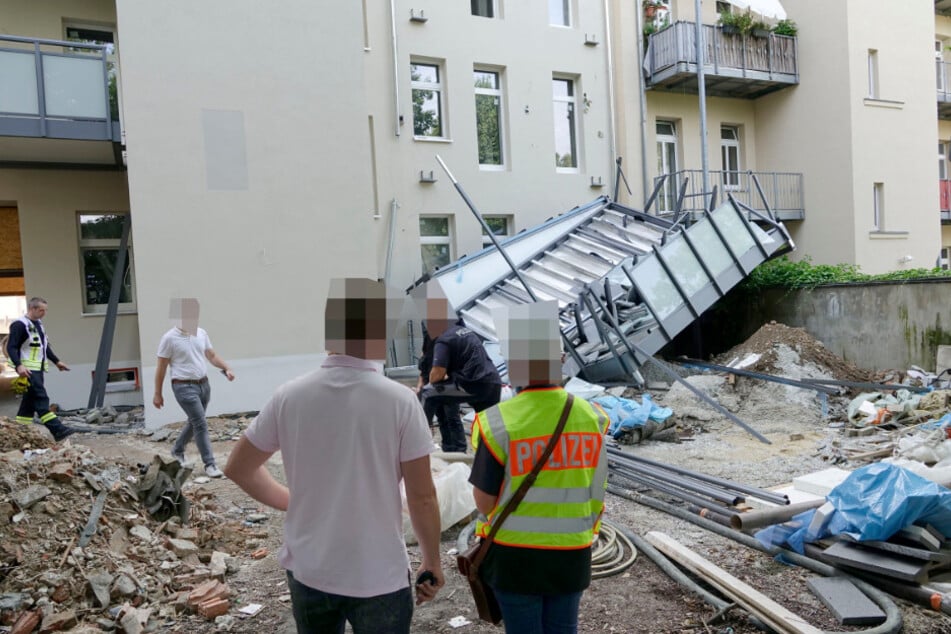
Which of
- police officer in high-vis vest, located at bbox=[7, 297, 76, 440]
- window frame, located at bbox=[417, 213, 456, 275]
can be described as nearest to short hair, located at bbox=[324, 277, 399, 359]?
police officer in high-vis vest, located at bbox=[7, 297, 76, 440]

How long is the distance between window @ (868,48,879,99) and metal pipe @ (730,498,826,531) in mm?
16309

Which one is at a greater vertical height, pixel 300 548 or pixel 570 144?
pixel 570 144

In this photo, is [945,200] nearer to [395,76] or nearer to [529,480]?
[395,76]

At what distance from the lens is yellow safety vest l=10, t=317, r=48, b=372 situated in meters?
7.80

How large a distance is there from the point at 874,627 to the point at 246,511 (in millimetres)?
4419

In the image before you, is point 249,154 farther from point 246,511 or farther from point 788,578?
point 788,578

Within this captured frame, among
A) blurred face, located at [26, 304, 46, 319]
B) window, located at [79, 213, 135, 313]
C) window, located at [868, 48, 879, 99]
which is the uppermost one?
window, located at [868, 48, 879, 99]

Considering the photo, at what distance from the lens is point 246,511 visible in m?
5.61

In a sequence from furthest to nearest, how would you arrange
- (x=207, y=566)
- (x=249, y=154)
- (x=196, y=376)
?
(x=249, y=154) → (x=196, y=376) → (x=207, y=566)

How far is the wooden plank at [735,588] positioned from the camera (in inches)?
130

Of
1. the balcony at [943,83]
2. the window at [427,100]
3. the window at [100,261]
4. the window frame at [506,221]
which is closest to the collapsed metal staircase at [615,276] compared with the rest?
A: the window frame at [506,221]

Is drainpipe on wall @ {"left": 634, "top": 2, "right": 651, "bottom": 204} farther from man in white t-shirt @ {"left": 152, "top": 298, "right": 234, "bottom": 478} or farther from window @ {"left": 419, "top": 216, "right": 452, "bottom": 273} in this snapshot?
man in white t-shirt @ {"left": 152, "top": 298, "right": 234, "bottom": 478}

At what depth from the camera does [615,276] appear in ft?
37.5

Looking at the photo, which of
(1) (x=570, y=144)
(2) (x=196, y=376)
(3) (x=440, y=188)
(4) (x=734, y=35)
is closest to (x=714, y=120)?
(4) (x=734, y=35)
